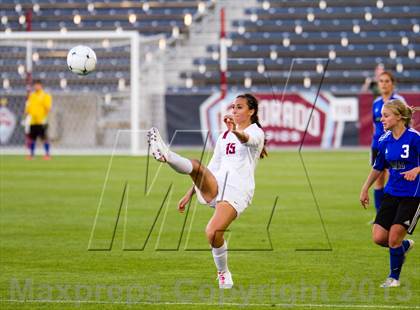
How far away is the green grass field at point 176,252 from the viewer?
837cm

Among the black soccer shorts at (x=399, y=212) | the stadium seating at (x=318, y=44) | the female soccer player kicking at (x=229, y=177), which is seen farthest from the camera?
the stadium seating at (x=318, y=44)

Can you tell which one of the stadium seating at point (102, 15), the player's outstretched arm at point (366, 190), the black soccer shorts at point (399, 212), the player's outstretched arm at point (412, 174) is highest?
the stadium seating at point (102, 15)

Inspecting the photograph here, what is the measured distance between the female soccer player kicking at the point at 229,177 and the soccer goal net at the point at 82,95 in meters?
20.1

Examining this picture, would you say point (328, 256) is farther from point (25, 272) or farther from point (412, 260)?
point (25, 272)

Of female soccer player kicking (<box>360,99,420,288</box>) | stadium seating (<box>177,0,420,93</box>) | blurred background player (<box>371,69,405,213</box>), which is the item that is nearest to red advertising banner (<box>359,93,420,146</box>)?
stadium seating (<box>177,0,420,93</box>)

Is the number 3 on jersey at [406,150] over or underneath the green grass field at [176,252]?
over

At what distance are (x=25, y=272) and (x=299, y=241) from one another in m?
3.87

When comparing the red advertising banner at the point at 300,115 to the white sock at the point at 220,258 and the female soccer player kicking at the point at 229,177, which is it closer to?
the female soccer player kicking at the point at 229,177

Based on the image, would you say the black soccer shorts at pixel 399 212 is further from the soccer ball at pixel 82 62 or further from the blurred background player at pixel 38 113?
the blurred background player at pixel 38 113

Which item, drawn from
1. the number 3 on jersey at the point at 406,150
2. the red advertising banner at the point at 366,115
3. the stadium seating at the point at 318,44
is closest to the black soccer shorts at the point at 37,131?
the stadium seating at the point at 318,44

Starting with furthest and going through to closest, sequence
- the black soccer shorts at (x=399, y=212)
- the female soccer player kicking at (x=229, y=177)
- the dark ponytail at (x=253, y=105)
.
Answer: the black soccer shorts at (x=399, y=212), the dark ponytail at (x=253, y=105), the female soccer player kicking at (x=229, y=177)

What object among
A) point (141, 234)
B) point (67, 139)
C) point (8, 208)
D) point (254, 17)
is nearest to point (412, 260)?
point (141, 234)

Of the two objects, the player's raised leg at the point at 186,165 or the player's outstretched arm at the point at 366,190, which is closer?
the player's raised leg at the point at 186,165

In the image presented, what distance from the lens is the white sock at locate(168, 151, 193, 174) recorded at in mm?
8234
